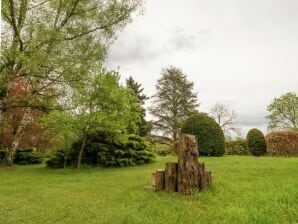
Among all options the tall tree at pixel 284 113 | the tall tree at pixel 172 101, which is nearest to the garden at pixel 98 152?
the tall tree at pixel 172 101

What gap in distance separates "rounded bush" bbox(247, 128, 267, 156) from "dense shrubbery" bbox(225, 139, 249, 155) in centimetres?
159

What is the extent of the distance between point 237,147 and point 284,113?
24.1 meters

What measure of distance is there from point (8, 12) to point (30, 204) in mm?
10077

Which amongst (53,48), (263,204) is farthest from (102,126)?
(263,204)

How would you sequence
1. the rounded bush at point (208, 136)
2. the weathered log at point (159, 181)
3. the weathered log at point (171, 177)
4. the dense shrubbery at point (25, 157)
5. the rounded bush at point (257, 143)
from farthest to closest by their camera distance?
the dense shrubbery at point (25, 157)
the rounded bush at point (257, 143)
the rounded bush at point (208, 136)
the weathered log at point (159, 181)
the weathered log at point (171, 177)

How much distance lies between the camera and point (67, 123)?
50.8ft

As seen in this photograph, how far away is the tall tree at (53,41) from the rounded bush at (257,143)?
12.2 meters

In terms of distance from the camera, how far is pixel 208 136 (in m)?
20.2

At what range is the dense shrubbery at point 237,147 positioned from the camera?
24953 millimetres

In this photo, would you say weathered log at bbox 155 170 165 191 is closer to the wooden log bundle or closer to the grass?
the wooden log bundle

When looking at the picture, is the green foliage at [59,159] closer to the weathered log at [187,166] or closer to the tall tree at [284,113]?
the weathered log at [187,166]

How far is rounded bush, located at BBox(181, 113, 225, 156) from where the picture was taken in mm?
20016

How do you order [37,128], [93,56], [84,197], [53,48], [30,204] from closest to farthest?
[30,204]
[84,197]
[53,48]
[93,56]
[37,128]

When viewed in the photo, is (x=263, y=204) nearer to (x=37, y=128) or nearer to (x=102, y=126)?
(x=102, y=126)
